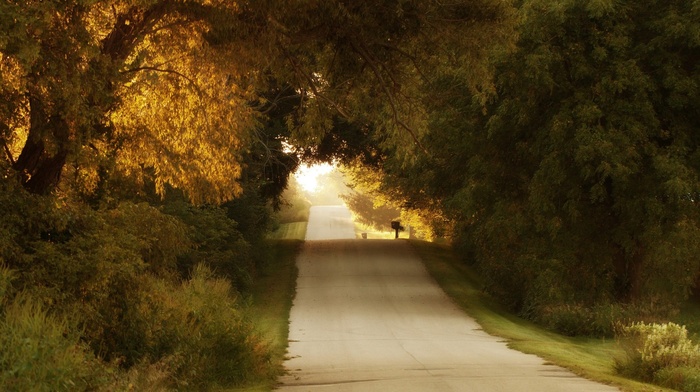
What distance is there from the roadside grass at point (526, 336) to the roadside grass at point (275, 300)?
5.48 metres

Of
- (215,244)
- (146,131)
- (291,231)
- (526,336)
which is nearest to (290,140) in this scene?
(146,131)

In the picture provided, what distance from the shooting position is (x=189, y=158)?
50.2 feet

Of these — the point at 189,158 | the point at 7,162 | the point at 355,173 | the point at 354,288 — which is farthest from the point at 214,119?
the point at 355,173

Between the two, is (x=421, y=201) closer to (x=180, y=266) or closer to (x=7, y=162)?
(x=180, y=266)

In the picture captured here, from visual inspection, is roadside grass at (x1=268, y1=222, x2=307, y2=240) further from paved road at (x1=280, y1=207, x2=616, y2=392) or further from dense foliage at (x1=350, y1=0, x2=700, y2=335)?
dense foliage at (x1=350, y1=0, x2=700, y2=335)

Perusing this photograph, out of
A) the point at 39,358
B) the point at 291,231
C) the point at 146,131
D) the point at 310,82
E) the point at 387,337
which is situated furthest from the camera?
the point at 291,231

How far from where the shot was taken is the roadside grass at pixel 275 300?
56.9 feet

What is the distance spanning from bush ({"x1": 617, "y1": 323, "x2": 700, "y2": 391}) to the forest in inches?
209

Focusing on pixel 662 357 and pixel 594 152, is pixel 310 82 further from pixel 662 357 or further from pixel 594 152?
pixel 594 152

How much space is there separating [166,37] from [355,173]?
119 ft

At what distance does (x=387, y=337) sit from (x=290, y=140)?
20.7 ft

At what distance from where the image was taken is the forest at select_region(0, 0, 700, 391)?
10891mm

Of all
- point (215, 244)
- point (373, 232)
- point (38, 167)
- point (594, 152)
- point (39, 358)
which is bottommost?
point (39, 358)

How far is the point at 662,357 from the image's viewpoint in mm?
16469
